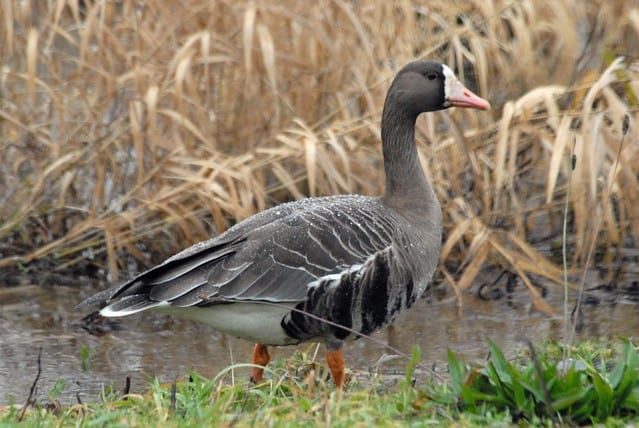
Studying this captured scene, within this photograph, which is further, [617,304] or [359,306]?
[617,304]

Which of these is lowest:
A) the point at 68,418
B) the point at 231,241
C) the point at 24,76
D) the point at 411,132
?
the point at 68,418

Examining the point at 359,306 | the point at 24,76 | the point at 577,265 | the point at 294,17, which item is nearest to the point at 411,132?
the point at 359,306

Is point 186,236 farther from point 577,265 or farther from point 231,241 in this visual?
point 577,265

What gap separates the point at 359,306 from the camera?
512cm

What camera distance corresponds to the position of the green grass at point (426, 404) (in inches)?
152

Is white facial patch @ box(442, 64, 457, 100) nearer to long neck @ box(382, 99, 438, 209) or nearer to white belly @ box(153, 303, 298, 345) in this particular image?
long neck @ box(382, 99, 438, 209)

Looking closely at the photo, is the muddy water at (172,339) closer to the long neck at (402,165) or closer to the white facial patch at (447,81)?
the long neck at (402,165)

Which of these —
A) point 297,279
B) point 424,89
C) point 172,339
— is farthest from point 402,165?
point 172,339

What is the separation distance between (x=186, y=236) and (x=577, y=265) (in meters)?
2.60

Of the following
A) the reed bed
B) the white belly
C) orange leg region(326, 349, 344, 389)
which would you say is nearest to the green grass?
orange leg region(326, 349, 344, 389)

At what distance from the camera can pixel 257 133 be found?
7367mm

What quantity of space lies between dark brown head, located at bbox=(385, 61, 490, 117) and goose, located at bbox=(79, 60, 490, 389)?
0.65m

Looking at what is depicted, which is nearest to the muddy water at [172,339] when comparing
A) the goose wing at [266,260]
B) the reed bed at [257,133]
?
the reed bed at [257,133]

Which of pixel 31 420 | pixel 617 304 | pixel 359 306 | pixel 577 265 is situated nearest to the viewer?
pixel 31 420
